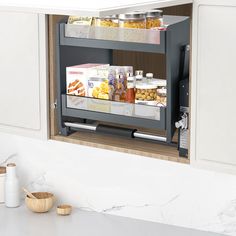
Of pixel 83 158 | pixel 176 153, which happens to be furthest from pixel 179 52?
pixel 83 158

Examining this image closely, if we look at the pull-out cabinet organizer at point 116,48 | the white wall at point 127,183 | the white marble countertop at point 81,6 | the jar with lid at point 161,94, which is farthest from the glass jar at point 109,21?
the white wall at point 127,183

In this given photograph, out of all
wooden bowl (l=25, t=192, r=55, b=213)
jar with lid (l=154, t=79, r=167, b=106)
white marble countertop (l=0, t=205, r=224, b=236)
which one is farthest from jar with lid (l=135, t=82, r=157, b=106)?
wooden bowl (l=25, t=192, r=55, b=213)

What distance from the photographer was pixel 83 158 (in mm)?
3033

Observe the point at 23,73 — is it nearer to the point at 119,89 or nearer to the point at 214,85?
the point at 119,89

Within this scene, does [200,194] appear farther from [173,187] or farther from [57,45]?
[57,45]

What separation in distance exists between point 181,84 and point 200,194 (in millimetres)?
382

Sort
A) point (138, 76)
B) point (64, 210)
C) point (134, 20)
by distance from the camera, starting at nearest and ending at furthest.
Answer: point (134, 20), point (138, 76), point (64, 210)

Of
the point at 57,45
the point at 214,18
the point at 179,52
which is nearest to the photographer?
the point at 214,18

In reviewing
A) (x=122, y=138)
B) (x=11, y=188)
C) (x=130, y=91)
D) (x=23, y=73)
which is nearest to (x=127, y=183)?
(x=122, y=138)

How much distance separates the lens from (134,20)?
2.78 meters

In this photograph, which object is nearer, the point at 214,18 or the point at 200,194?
the point at 214,18

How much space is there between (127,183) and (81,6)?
783 mm

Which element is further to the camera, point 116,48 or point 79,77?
point 79,77

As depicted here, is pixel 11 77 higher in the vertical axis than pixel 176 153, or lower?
higher
